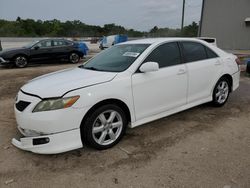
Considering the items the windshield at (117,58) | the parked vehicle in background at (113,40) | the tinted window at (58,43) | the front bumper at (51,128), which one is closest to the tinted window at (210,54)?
the windshield at (117,58)

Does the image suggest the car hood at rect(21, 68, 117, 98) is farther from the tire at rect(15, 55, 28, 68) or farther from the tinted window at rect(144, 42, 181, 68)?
the tire at rect(15, 55, 28, 68)

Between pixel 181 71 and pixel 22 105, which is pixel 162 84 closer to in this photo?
pixel 181 71

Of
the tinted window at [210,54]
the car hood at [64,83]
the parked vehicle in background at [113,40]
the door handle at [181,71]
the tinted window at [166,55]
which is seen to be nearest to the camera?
the car hood at [64,83]

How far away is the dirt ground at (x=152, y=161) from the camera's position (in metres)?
2.53

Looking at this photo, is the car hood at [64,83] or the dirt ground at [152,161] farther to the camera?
the car hood at [64,83]

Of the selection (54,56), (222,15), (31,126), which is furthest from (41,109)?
(222,15)

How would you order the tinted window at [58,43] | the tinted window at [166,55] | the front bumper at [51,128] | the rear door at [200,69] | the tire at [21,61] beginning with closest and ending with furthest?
the front bumper at [51,128], the tinted window at [166,55], the rear door at [200,69], the tire at [21,61], the tinted window at [58,43]

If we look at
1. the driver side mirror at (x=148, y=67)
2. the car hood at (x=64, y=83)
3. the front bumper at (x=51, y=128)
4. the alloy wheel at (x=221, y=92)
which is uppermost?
the driver side mirror at (x=148, y=67)

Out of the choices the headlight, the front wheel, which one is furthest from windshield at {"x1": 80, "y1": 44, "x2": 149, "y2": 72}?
the front wheel

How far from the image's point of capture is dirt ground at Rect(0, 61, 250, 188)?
2.53 m

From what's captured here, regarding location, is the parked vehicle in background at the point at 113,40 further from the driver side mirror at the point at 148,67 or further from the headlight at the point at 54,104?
the headlight at the point at 54,104

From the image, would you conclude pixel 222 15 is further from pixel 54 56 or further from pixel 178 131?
pixel 178 131

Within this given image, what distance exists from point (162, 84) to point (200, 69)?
103 centimetres

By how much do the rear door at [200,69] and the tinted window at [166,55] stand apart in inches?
7.8
